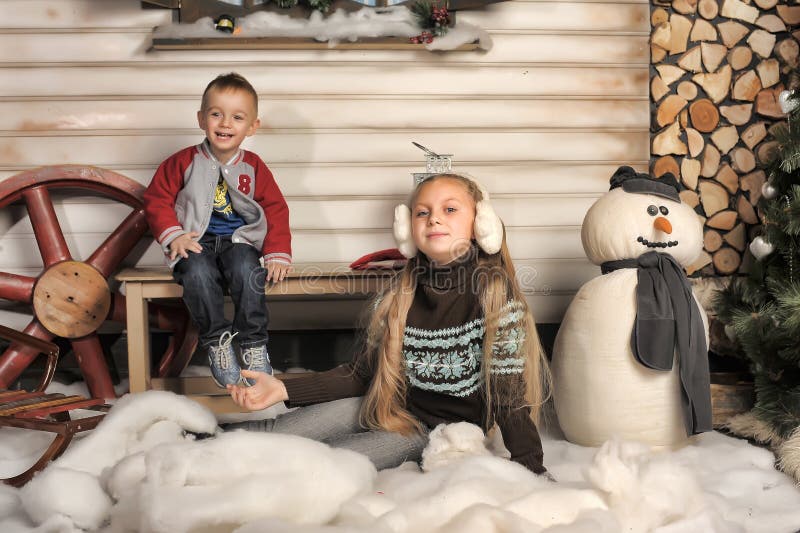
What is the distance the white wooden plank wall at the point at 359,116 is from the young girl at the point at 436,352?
874mm

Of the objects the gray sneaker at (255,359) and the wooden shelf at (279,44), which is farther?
the wooden shelf at (279,44)

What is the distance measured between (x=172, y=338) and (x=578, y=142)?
5.61ft

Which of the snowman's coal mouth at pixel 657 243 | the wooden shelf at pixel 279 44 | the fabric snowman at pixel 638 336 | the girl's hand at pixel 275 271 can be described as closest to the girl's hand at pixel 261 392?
the girl's hand at pixel 275 271

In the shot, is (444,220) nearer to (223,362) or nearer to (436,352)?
(436,352)

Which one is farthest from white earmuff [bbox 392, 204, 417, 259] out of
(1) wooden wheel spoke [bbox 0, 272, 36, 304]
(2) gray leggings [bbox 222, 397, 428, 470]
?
(1) wooden wheel spoke [bbox 0, 272, 36, 304]

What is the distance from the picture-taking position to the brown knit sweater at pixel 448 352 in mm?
1893

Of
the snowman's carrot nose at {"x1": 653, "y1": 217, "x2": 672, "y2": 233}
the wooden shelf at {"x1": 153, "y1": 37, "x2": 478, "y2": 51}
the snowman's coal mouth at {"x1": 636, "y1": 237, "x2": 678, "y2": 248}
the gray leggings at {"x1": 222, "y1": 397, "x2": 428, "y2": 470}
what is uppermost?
the wooden shelf at {"x1": 153, "y1": 37, "x2": 478, "y2": 51}

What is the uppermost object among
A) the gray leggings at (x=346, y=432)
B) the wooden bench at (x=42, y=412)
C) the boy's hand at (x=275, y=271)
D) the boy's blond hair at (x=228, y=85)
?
the boy's blond hair at (x=228, y=85)

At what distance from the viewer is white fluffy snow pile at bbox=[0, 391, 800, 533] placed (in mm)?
1401

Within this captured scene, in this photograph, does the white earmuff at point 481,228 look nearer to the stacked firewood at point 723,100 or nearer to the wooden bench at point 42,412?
the wooden bench at point 42,412

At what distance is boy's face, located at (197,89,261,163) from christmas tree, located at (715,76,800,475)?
1.67 meters

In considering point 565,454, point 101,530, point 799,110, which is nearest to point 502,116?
point 799,110

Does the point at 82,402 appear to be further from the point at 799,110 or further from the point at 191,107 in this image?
the point at 799,110

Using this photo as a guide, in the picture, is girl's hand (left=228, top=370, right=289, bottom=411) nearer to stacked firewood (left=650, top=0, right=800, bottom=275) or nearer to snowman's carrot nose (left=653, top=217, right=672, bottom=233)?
snowman's carrot nose (left=653, top=217, right=672, bottom=233)
